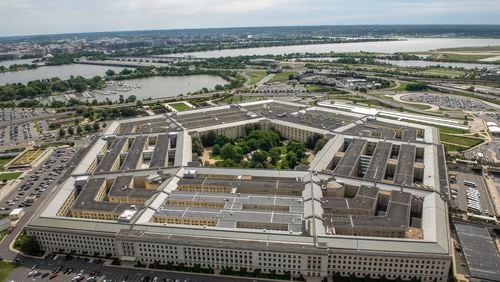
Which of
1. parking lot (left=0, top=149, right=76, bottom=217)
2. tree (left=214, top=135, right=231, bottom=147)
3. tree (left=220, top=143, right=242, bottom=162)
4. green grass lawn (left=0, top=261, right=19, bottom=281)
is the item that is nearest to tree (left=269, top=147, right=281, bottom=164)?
tree (left=220, top=143, right=242, bottom=162)

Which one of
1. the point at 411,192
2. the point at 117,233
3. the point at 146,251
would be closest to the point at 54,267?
the point at 117,233

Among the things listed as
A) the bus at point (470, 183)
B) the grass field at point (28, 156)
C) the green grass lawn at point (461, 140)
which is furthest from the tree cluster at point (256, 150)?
the grass field at point (28, 156)

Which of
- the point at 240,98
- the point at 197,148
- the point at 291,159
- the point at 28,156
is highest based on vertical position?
the point at 240,98

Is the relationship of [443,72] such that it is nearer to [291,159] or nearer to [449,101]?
[449,101]

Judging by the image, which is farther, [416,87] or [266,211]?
[416,87]

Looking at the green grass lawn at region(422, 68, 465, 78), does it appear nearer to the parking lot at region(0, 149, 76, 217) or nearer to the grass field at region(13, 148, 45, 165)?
the parking lot at region(0, 149, 76, 217)

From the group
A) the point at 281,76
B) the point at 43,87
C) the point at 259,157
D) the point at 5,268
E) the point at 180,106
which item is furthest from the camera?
the point at 281,76

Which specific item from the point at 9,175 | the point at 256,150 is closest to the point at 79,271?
the point at 9,175

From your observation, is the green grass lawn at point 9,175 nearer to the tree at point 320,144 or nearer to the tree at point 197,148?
the tree at point 197,148
